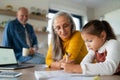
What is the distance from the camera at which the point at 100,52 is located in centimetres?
94

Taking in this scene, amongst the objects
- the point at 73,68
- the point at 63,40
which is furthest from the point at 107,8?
the point at 73,68

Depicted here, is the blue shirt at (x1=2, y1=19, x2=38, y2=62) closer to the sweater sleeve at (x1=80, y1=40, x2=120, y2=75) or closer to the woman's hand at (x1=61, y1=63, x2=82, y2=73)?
the woman's hand at (x1=61, y1=63, x2=82, y2=73)

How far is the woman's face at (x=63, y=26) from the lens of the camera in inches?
53.1

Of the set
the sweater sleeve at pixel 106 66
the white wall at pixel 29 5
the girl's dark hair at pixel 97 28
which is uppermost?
the white wall at pixel 29 5

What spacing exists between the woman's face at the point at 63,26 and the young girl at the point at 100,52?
349 millimetres

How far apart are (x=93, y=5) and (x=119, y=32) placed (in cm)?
104

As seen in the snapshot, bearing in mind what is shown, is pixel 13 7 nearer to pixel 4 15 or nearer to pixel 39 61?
pixel 4 15

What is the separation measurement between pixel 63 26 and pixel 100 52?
484mm

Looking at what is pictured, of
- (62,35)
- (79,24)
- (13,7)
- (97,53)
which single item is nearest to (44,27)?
(13,7)

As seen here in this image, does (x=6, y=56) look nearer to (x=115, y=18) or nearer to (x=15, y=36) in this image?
(x=15, y=36)

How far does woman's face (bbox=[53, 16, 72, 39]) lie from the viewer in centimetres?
135

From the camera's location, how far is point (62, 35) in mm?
1357

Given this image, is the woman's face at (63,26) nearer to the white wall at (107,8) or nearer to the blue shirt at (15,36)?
the blue shirt at (15,36)

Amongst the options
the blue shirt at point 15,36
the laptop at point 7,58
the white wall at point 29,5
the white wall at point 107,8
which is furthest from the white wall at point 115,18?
the laptop at point 7,58
